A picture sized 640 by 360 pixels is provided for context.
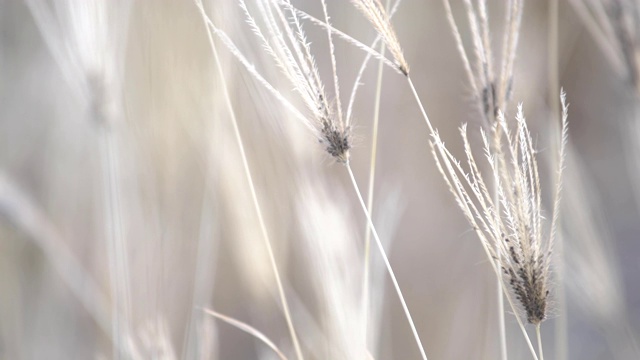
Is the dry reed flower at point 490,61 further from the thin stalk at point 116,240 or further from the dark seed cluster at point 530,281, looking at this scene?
the thin stalk at point 116,240

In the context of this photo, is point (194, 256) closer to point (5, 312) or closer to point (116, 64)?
point (5, 312)

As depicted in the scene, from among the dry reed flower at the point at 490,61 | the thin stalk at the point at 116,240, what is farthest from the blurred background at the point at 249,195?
the dry reed flower at the point at 490,61

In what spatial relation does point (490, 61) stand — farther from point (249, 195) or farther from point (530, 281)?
point (249, 195)

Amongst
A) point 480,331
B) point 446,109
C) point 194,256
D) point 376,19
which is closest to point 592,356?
point 480,331

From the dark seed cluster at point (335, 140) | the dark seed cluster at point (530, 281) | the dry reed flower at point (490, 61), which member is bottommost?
the dark seed cluster at point (530, 281)

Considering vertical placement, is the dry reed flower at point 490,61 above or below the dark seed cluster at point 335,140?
above

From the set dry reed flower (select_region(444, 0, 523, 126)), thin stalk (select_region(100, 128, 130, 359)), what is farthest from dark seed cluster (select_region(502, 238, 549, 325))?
thin stalk (select_region(100, 128, 130, 359))
